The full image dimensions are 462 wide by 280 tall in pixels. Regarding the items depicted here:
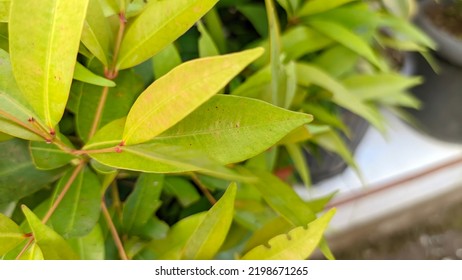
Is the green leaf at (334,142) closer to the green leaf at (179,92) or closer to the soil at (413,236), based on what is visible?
the green leaf at (179,92)

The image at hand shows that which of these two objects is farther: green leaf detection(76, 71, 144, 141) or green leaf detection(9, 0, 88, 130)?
green leaf detection(76, 71, 144, 141)

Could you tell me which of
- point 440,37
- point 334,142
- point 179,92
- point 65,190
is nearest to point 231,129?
point 179,92

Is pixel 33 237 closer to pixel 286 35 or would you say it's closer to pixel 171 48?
pixel 171 48

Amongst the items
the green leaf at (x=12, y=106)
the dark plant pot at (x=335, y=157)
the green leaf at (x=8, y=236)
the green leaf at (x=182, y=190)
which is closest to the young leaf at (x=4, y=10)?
the green leaf at (x=12, y=106)

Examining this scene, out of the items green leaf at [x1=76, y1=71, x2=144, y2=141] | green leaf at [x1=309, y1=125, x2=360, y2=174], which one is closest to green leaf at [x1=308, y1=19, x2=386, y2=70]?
green leaf at [x1=309, y1=125, x2=360, y2=174]

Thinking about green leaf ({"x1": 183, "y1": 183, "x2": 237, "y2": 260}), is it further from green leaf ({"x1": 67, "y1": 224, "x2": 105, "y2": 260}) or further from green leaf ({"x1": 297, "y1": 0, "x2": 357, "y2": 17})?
green leaf ({"x1": 297, "y1": 0, "x2": 357, "y2": 17})

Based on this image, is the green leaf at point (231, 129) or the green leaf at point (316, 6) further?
the green leaf at point (316, 6)

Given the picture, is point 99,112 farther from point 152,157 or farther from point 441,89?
point 441,89
